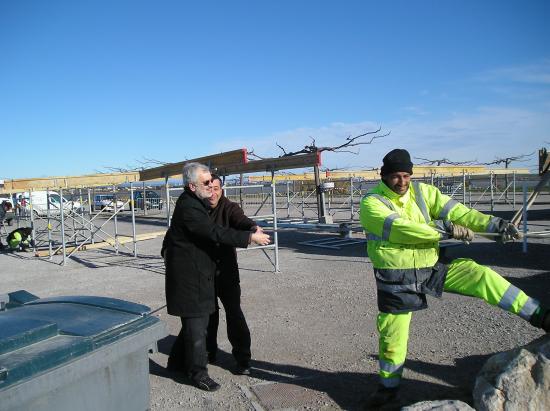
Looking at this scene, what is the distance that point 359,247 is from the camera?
1184 cm

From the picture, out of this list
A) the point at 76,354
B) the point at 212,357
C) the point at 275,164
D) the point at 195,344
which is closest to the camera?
the point at 76,354

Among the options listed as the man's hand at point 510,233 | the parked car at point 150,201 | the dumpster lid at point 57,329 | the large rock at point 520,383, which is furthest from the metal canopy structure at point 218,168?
the parked car at point 150,201

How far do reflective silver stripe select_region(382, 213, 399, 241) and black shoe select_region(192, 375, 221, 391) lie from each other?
1.87m

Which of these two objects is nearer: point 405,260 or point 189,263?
point 405,260

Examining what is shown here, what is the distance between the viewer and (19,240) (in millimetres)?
13844

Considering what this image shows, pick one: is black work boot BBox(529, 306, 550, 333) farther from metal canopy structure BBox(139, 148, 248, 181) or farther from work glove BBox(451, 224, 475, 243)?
metal canopy structure BBox(139, 148, 248, 181)

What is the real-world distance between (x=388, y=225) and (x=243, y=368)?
77.2 inches

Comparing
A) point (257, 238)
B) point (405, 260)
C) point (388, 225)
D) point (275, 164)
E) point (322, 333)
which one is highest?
point (275, 164)

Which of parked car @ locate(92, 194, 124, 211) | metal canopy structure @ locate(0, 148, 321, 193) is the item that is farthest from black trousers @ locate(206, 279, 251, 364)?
parked car @ locate(92, 194, 124, 211)

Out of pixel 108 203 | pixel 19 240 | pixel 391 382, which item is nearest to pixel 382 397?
pixel 391 382

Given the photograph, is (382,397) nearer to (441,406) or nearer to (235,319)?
(441,406)

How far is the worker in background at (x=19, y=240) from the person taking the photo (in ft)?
45.3

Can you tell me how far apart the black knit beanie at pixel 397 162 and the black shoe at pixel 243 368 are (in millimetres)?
2085

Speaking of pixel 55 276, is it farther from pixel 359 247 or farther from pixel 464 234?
pixel 464 234
